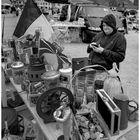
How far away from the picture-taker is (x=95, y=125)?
1.00 m

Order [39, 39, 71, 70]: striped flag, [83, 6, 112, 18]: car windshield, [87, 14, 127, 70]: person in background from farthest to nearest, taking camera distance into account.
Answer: [83, 6, 112, 18]: car windshield
[87, 14, 127, 70]: person in background
[39, 39, 71, 70]: striped flag

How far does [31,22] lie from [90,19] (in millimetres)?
4644

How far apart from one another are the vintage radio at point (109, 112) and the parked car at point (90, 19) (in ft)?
17.5

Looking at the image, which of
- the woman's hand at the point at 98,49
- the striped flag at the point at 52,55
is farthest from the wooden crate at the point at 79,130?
the woman's hand at the point at 98,49

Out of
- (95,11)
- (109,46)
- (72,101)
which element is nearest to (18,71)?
(72,101)

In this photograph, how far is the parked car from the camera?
20.4 feet

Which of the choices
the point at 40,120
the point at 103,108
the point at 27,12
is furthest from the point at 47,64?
the point at 27,12

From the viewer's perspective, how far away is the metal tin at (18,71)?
4.84 feet

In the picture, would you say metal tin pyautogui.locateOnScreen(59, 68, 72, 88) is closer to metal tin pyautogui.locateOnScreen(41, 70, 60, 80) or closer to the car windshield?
metal tin pyautogui.locateOnScreen(41, 70, 60, 80)

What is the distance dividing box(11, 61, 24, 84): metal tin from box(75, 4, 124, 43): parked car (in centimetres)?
494

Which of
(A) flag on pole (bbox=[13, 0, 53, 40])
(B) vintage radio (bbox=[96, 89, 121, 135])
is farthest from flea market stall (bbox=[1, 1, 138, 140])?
(A) flag on pole (bbox=[13, 0, 53, 40])

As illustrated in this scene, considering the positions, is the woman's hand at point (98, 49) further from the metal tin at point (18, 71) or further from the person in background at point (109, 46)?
the metal tin at point (18, 71)

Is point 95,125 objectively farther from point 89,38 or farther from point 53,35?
point 89,38

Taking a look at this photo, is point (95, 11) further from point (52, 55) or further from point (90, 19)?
point (52, 55)
